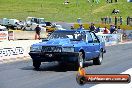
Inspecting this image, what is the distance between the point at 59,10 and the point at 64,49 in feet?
271

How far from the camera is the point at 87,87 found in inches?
472

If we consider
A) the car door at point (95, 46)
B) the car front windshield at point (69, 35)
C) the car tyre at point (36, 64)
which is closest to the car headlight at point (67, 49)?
the car front windshield at point (69, 35)

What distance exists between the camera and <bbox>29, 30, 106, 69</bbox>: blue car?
17.5m

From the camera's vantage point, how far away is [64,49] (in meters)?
17.5

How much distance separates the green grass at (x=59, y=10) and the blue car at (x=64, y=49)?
230 ft

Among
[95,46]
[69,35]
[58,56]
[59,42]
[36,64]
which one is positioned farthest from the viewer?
[95,46]

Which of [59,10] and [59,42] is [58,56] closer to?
[59,42]

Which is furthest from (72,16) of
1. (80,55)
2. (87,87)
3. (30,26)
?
(87,87)

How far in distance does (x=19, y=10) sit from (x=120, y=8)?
70.7ft

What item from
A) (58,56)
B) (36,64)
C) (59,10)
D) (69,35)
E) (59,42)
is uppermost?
(59,10)

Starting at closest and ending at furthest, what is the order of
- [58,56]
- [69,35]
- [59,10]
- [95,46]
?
1. [58,56]
2. [69,35]
3. [95,46]
4. [59,10]

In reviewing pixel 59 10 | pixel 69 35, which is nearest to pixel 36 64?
pixel 69 35

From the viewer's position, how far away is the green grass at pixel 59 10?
305ft

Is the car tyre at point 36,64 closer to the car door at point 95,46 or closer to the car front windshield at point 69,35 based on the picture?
the car front windshield at point 69,35
